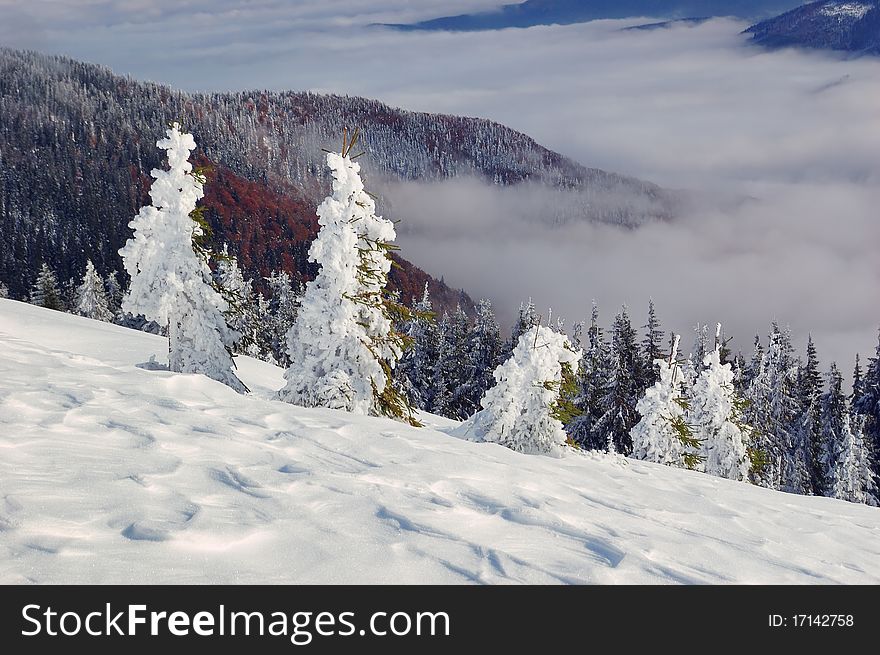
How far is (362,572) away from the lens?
4184 mm

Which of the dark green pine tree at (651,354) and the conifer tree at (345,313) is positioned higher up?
the conifer tree at (345,313)

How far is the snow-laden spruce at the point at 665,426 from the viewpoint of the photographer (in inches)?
1016

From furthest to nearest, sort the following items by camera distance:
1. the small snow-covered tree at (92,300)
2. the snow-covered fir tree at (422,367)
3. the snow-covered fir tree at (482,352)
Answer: the small snow-covered tree at (92,300)
the snow-covered fir tree at (482,352)
the snow-covered fir tree at (422,367)

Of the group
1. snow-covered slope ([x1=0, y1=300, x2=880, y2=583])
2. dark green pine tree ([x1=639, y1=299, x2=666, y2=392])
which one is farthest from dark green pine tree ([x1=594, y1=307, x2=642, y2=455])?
snow-covered slope ([x1=0, y1=300, x2=880, y2=583])

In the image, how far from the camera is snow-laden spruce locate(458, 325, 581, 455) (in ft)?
46.0

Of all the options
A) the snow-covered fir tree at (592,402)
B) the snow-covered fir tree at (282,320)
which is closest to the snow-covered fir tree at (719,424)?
the snow-covered fir tree at (592,402)

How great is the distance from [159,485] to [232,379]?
43.6ft

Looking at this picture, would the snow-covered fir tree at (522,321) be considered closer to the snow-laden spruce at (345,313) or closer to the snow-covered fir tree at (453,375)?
the snow-covered fir tree at (453,375)

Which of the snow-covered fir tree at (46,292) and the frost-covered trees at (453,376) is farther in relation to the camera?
the snow-covered fir tree at (46,292)

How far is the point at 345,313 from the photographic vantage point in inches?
575

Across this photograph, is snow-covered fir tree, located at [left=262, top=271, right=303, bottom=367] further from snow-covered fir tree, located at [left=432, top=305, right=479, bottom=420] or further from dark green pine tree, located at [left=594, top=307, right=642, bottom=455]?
dark green pine tree, located at [left=594, top=307, right=642, bottom=455]

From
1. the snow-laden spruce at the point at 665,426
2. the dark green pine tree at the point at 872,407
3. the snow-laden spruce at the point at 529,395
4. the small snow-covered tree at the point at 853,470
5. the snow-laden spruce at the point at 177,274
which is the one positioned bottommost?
the small snow-covered tree at the point at 853,470

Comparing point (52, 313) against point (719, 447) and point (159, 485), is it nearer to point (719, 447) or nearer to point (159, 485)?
point (159, 485)

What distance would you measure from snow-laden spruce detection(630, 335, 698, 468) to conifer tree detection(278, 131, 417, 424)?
14743mm
